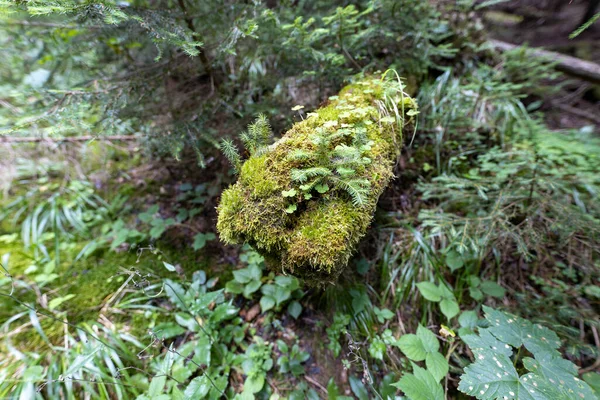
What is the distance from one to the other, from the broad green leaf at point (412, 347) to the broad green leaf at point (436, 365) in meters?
0.04

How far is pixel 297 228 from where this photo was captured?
1504 mm

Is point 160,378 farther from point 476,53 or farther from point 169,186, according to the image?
point 476,53

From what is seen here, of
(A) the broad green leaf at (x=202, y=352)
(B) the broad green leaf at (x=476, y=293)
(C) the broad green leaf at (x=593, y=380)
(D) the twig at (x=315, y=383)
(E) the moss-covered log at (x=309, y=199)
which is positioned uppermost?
(E) the moss-covered log at (x=309, y=199)

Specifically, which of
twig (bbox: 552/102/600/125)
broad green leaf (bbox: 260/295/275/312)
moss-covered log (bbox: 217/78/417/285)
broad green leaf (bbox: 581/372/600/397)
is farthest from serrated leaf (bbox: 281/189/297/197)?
twig (bbox: 552/102/600/125)

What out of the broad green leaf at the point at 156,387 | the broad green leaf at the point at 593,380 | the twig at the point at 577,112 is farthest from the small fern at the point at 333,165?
the twig at the point at 577,112

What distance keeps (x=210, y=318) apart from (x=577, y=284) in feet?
10.2

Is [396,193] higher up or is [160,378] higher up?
[396,193]

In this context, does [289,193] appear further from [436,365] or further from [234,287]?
[436,365]

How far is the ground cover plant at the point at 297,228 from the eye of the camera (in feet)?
5.21

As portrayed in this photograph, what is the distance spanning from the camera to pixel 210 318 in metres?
2.21

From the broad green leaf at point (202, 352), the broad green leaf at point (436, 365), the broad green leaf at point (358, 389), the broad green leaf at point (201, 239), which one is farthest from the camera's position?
the broad green leaf at point (201, 239)

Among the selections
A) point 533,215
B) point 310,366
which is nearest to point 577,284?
point 533,215

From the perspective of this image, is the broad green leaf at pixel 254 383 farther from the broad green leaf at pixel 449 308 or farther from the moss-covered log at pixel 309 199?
the broad green leaf at pixel 449 308

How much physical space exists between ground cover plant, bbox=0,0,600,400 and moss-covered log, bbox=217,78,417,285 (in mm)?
13
